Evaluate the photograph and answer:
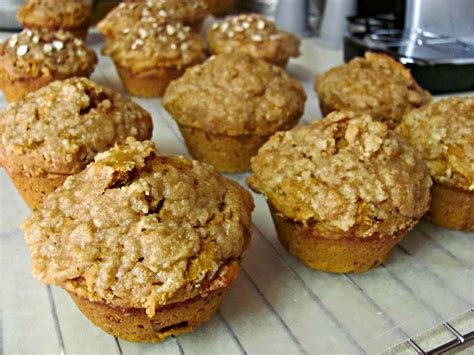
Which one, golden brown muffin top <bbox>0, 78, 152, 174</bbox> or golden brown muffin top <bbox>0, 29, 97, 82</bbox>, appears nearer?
golden brown muffin top <bbox>0, 78, 152, 174</bbox>

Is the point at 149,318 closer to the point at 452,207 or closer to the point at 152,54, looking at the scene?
the point at 452,207

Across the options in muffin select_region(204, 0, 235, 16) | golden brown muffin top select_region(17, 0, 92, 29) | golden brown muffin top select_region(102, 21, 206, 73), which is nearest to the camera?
golden brown muffin top select_region(102, 21, 206, 73)

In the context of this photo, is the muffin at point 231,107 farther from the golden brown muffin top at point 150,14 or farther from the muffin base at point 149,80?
the golden brown muffin top at point 150,14

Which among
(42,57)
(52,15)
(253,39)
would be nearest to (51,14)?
(52,15)

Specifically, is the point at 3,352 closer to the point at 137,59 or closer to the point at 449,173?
the point at 449,173

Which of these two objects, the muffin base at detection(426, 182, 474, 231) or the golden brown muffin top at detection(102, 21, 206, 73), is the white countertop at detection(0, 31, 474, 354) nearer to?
→ the muffin base at detection(426, 182, 474, 231)

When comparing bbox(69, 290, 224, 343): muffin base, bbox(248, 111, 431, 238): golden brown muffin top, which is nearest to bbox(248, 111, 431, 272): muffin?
bbox(248, 111, 431, 238): golden brown muffin top
